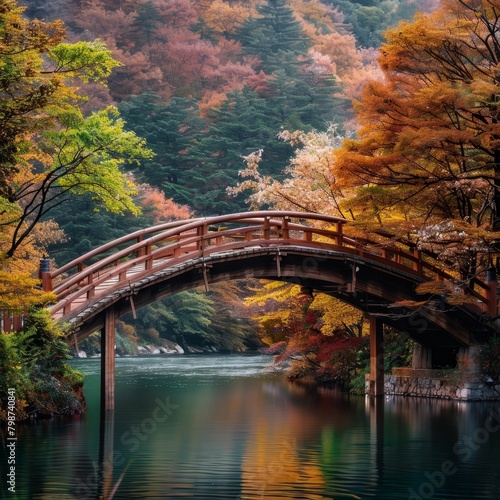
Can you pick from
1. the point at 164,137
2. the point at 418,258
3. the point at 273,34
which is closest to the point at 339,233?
the point at 418,258

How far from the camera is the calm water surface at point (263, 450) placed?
650 inches

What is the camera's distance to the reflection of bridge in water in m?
26.0

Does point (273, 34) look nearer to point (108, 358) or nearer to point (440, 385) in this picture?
point (440, 385)

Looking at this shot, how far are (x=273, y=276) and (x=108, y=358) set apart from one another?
513 cm

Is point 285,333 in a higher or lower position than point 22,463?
higher

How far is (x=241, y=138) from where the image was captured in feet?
232

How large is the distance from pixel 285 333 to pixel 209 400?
874cm

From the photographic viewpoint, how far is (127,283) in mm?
26219

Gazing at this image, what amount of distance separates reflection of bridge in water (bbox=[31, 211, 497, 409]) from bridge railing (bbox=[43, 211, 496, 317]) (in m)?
0.03

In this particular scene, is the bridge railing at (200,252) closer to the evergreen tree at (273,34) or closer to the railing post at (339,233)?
the railing post at (339,233)

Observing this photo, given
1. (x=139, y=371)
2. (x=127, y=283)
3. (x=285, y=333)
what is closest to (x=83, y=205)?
(x=139, y=371)

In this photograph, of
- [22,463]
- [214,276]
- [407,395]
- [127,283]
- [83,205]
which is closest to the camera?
[22,463]

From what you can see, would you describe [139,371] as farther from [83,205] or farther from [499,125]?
[499,125]

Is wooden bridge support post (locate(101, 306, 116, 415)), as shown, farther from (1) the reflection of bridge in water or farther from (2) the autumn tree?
(2) the autumn tree
